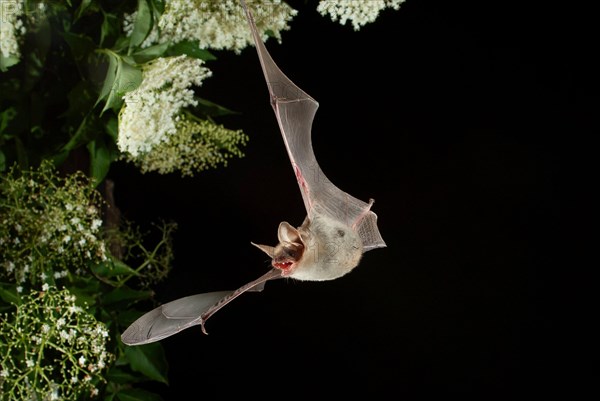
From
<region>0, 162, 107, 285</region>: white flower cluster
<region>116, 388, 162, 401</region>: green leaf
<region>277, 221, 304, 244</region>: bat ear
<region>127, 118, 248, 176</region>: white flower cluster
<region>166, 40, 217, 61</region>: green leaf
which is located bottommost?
<region>116, 388, 162, 401</region>: green leaf

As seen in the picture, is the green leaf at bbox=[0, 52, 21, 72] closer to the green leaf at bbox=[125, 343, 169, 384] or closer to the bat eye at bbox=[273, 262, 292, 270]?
the green leaf at bbox=[125, 343, 169, 384]

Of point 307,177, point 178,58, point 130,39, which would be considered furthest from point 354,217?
point 130,39

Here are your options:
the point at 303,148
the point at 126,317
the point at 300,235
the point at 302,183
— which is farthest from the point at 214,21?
the point at 126,317

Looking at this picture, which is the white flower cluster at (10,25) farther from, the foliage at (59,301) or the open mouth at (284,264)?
the open mouth at (284,264)

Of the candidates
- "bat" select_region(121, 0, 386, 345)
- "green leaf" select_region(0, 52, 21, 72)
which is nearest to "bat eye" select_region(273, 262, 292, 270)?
"bat" select_region(121, 0, 386, 345)

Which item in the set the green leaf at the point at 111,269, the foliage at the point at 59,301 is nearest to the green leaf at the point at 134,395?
the foliage at the point at 59,301

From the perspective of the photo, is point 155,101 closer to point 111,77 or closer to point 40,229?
point 111,77

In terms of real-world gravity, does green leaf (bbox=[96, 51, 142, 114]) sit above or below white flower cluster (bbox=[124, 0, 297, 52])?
below
